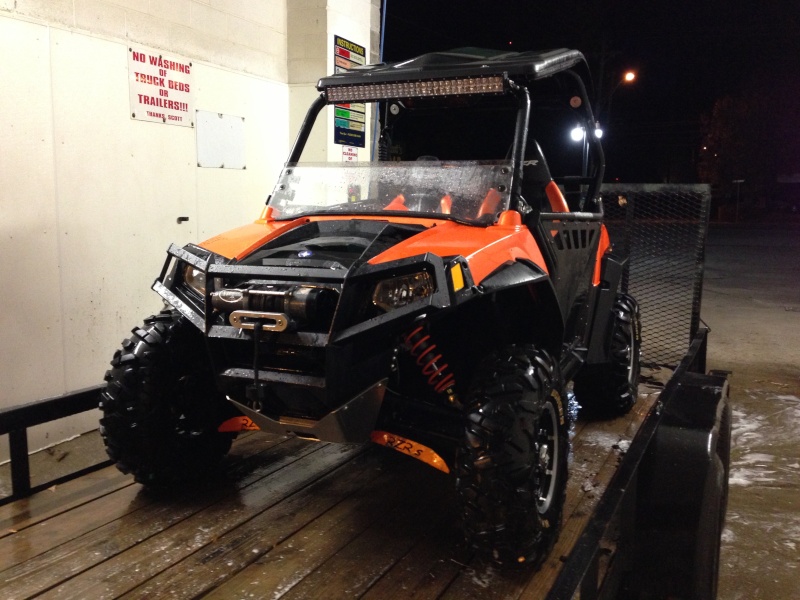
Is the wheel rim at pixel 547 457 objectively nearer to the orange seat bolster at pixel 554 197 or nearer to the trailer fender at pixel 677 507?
the trailer fender at pixel 677 507

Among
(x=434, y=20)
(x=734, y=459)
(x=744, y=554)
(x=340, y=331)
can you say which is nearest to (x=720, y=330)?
(x=734, y=459)

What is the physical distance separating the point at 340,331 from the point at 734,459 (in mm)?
3479

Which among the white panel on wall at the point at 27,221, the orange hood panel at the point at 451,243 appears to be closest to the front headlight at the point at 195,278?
the orange hood panel at the point at 451,243

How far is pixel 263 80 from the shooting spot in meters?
6.00

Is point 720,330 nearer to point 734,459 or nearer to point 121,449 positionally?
point 734,459

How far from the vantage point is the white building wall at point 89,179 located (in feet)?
13.7

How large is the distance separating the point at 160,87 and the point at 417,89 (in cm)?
249

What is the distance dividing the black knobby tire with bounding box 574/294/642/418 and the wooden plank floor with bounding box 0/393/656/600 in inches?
30.8

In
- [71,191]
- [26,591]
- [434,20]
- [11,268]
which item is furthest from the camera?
[434,20]

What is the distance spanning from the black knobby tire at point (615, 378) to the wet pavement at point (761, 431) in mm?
827

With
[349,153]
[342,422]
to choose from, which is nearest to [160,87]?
[349,153]

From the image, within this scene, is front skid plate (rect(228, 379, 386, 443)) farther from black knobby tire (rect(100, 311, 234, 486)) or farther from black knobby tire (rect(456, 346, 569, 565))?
black knobby tire (rect(100, 311, 234, 486))

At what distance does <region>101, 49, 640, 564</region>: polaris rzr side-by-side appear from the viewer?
258cm

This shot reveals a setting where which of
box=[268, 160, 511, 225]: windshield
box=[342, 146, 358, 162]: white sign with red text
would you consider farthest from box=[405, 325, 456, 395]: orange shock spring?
box=[342, 146, 358, 162]: white sign with red text
